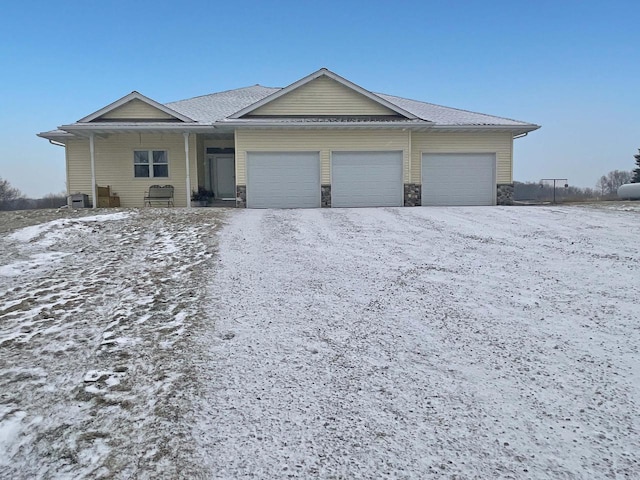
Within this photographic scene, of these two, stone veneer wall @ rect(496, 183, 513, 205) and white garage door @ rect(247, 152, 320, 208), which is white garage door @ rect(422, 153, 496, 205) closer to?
stone veneer wall @ rect(496, 183, 513, 205)

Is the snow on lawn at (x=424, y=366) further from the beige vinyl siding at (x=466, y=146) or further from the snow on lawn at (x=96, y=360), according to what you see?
the beige vinyl siding at (x=466, y=146)

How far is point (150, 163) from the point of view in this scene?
16141mm

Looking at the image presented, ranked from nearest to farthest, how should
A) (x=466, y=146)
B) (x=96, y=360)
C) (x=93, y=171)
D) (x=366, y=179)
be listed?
1. (x=96, y=360)
2. (x=366, y=179)
3. (x=93, y=171)
4. (x=466, y=146)

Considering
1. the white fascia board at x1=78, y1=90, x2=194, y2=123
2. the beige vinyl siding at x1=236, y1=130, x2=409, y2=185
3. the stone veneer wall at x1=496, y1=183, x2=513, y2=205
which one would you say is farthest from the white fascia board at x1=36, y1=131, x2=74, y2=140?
the stone veneer wall at x1=496, y1=183, x2=513, y2=205

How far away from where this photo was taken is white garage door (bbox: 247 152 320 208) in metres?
14.5

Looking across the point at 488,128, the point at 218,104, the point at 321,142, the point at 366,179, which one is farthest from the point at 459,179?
the point at 218,104

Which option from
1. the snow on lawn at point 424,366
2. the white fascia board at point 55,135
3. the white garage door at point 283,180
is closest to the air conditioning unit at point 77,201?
the white fascia board at point 55,135

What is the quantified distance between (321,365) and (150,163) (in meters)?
14.8

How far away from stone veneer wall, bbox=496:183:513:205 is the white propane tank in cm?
953

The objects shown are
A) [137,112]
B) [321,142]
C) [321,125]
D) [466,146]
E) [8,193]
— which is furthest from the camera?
[8,193]

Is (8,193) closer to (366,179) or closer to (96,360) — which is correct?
(366,179)

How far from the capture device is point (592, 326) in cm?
404

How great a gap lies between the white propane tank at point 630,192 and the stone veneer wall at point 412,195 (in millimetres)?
13059

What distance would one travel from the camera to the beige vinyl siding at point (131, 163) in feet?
52.5
